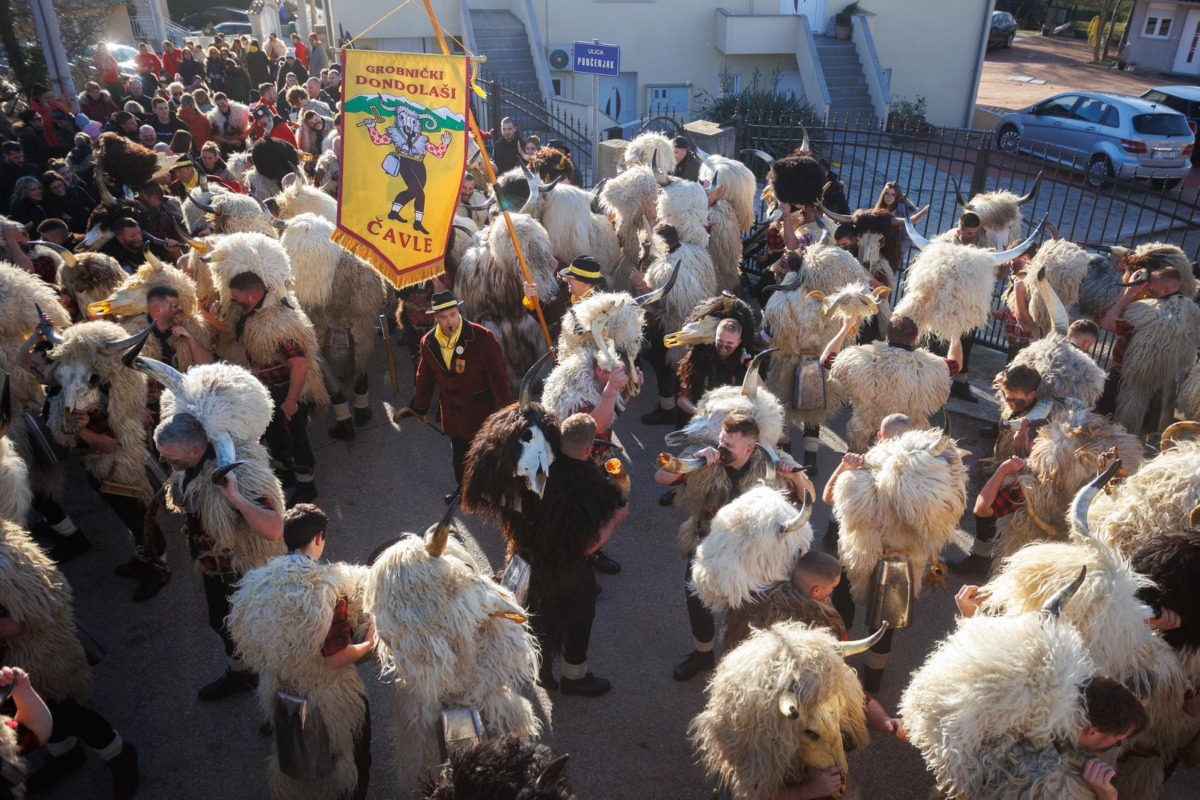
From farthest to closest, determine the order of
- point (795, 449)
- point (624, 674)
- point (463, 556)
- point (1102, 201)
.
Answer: point (1102, 201) < point (795, 449) < point (624, 674) < point (463, 556)

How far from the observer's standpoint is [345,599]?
11.3 ft

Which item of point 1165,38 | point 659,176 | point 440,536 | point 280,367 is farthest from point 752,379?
point 1165,38

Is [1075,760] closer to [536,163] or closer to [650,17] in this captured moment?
[536,163]

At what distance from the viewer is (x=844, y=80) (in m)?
18.6

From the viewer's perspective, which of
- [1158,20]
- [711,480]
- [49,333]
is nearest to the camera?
[711,480]

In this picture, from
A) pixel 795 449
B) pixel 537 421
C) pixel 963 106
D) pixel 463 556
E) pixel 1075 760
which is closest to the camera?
pixel 1075 760

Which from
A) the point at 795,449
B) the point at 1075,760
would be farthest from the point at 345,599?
the point at 795,449

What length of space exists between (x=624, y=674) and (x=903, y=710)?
76.6 inches

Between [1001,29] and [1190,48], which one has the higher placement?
[1001,29]

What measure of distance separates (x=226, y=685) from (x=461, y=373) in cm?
241

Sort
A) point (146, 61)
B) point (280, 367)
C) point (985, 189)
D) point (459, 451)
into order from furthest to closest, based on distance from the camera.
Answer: point (146, 61) → point (985, 189) → point (459, 451) → point (280, 367)

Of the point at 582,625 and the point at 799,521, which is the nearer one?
the point at 799,521

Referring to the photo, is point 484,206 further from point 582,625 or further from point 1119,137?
point 1119,137

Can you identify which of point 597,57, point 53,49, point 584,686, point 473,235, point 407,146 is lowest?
point 584,686
